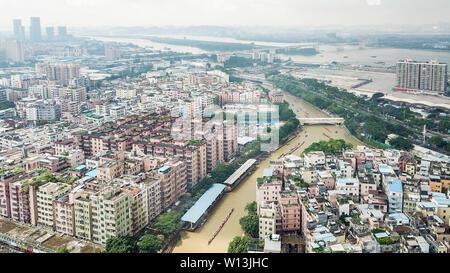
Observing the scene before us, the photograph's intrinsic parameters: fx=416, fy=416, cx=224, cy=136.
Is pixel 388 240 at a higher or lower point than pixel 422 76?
lower

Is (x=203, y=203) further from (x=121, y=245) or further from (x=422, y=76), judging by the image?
(x=422, y=76)

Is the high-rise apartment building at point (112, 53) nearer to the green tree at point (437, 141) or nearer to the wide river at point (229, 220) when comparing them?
the wide river at point (229, 220)

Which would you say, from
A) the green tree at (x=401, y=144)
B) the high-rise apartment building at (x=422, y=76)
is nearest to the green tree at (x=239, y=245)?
the green tree at (x=401, y=144)

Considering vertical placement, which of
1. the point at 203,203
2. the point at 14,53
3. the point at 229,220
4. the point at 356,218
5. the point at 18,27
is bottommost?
the point at 229,220

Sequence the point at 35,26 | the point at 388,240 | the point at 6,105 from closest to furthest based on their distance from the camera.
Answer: the point at 388,240 → the point at 35,26 → the point at 6,105

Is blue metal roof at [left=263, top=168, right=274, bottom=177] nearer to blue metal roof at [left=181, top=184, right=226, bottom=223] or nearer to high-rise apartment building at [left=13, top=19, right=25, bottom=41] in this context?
blue metal roof at [left=181, top=184, right=226, bottom=223]

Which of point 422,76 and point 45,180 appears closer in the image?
point 45,180

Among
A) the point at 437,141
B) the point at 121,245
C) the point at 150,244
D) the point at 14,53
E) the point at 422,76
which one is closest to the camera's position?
the point at 121,245

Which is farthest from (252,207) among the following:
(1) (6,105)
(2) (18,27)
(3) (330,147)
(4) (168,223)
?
(1) (6,105)
